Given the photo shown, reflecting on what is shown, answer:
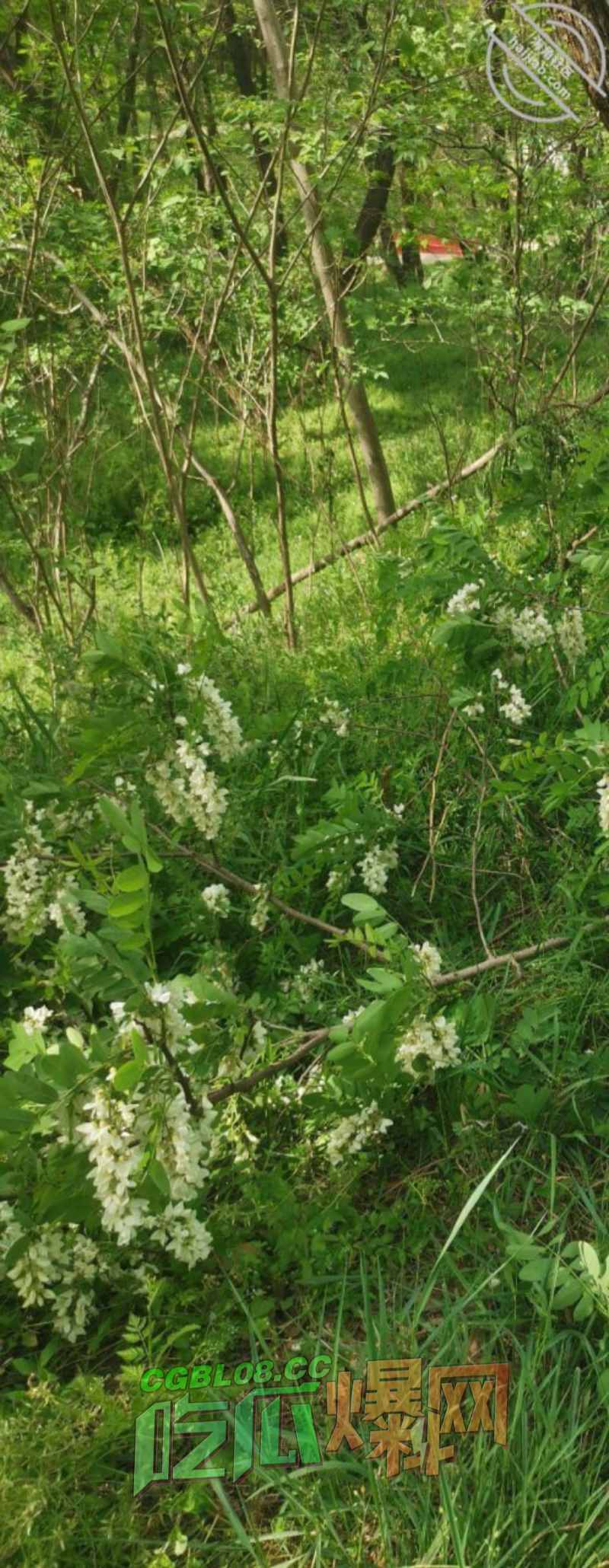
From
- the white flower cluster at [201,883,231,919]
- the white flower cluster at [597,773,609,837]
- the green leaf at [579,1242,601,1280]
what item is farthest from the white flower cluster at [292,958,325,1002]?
the green leaf at [579,1242,601,1280]

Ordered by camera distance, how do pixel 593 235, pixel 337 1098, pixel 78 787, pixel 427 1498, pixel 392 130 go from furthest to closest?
pixel 593 235 → pixel 392 130 → pixel 78 787 → pixel 337 1098 → pixel 427 1498

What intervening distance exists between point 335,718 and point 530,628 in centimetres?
59

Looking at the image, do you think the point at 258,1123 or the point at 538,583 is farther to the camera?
the point at 538,583

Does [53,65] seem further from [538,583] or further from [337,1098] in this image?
[337,1098]

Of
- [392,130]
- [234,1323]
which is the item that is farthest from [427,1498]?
[392,130]

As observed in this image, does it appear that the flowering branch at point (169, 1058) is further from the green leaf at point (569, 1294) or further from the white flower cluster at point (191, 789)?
the white flower cluster at point (191, 789)

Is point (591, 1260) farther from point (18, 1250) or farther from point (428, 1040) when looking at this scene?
point (18, 1250)

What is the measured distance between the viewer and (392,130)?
4.91 meters

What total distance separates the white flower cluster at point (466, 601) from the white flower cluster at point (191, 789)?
2.23 feet

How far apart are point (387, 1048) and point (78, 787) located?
1.15 metres

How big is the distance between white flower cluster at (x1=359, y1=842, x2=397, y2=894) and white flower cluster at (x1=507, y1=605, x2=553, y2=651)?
55 centimetres

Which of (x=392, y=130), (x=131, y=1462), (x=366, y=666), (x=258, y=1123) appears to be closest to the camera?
(x=131, y=1462)

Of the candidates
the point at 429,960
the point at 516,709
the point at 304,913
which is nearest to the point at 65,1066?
the point at 429,960

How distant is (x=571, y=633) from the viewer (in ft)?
9.22
